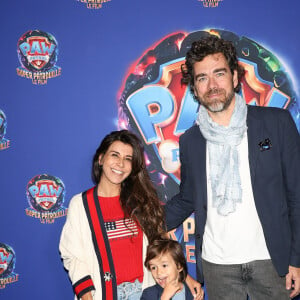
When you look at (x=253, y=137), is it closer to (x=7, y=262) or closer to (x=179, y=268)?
(x=179, y=268)

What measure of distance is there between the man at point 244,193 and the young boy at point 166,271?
16 centimetres

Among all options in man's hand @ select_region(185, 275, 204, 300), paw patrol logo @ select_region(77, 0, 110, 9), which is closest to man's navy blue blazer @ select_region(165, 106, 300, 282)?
man's hand @ select_region(185, 275, 204, 300)

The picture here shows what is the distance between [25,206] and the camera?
2.98m

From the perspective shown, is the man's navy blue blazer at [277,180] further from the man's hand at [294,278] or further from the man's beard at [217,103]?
the man's beard at [217,103]

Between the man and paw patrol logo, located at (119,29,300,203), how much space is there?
18.2 inches

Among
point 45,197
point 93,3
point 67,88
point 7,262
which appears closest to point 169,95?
point 67,88

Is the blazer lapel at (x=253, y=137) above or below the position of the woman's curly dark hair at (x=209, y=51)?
below

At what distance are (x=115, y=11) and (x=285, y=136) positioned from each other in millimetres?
1562

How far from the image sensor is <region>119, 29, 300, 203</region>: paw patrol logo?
2.83 m

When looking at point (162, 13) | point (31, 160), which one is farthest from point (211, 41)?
point (31, 160)

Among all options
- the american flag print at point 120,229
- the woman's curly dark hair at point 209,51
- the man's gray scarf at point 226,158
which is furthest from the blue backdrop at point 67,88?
the man's gray scarf at point 226,158

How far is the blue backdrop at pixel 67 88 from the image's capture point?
2.84m

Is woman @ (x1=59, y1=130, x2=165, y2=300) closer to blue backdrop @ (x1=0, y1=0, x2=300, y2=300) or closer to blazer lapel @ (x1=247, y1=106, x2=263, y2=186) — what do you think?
blue backdrop @ (x1=0, y1=0, x2=300, y2=300)

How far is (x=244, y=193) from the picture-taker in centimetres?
227
